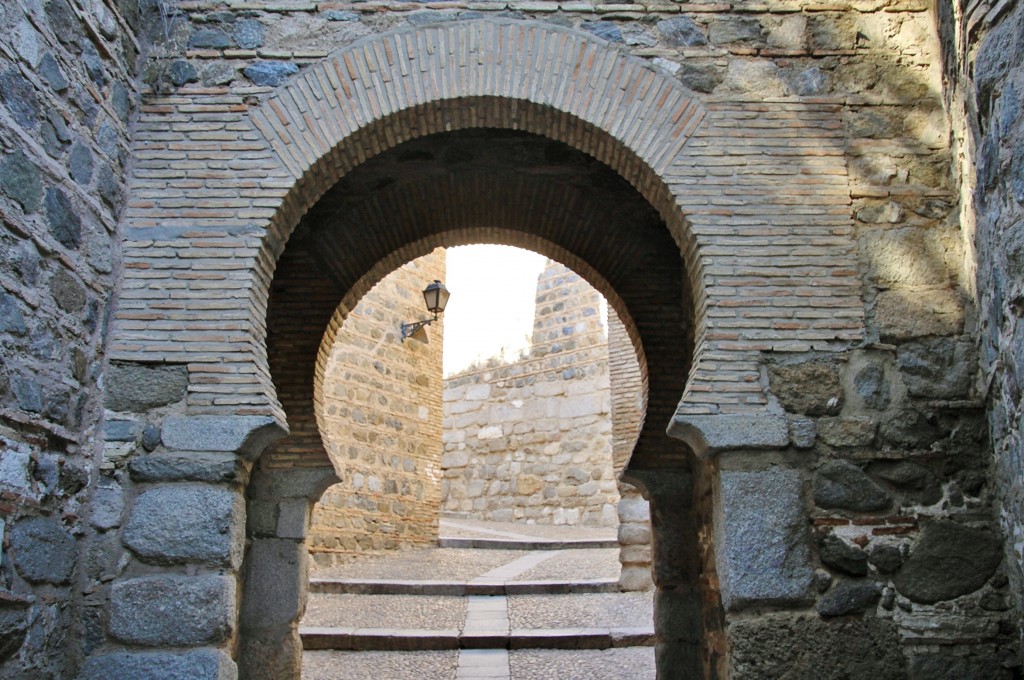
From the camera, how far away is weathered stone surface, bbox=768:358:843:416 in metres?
3.66

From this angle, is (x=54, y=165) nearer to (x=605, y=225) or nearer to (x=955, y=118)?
(x=605, y=225)

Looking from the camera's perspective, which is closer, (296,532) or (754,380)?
(754,380)

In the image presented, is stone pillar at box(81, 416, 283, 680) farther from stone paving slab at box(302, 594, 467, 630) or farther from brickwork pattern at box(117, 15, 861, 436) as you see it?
stone paving slab at box(302, 594, 467, 630)

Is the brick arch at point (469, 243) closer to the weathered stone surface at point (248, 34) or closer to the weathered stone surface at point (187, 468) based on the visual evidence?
the weathered stone surface at point (248, 34)

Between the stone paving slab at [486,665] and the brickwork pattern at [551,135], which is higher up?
the brickwork pattern at [551,135]

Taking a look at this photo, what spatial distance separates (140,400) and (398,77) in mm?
1784

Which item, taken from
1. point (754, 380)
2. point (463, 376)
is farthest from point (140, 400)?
point (463, 376)

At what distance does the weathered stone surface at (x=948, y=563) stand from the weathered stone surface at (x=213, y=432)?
2.54 meters

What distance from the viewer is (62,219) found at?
3443 mm

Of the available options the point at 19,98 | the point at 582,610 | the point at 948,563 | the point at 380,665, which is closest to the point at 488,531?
the point at 582,610

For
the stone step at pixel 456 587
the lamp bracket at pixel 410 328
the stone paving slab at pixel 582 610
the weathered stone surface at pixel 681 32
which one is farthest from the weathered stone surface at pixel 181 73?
the lamp bracket at pixel 410 328

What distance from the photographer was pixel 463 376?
53.0ft

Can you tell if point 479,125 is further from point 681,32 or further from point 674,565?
point 674,565

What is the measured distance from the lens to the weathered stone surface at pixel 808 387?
366 centimetres
